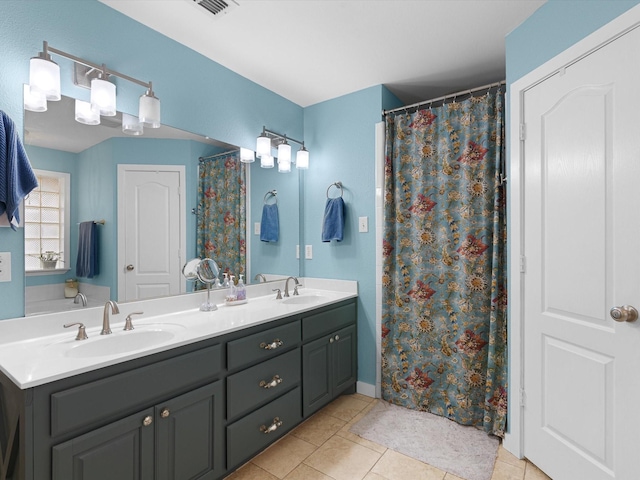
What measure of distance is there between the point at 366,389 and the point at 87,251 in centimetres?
216

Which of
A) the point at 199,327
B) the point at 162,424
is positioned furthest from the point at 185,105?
the point at 162,424

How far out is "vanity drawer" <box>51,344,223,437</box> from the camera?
1139 mm

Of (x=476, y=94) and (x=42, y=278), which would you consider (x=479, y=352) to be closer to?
(x=476, y=94)

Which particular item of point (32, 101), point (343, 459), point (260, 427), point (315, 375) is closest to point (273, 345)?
point (260, 427)

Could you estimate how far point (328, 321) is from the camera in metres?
2.41

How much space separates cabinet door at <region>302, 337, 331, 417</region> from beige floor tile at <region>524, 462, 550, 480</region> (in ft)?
3.91

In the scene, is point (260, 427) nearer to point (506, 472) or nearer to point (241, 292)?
point (241, 292)

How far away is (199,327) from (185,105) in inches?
53.7

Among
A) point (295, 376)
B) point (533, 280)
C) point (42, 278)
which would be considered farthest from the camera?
point (295, 376)

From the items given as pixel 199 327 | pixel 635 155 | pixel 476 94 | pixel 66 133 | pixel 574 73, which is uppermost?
pixel 476 94

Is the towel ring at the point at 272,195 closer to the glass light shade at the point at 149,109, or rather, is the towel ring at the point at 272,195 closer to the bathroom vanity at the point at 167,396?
the bathroom vanity at the point at 167,396

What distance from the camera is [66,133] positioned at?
1.65 m

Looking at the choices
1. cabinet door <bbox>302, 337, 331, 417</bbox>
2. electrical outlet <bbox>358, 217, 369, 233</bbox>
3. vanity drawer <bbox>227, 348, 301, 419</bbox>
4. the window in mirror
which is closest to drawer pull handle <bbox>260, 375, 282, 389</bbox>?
vanity drawer <bbox>227, 348, 301, 419</bbox>

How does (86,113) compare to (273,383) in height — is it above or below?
above
